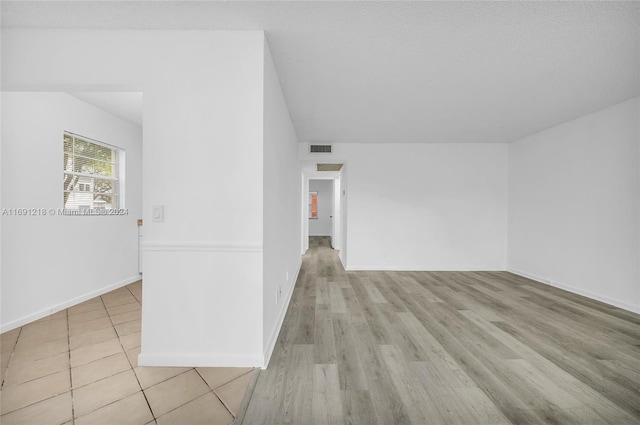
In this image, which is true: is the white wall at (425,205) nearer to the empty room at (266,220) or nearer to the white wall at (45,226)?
the empty room at (266,220)

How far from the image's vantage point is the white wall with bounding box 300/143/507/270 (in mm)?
4766

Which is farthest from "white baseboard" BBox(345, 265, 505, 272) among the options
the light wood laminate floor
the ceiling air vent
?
the ceiling air vent

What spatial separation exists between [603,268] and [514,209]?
1.63m

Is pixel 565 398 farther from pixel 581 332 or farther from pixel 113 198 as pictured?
pixel 113 198

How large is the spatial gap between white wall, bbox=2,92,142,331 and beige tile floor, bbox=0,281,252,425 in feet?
1.44

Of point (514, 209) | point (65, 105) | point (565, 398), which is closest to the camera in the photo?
point (565, 398)

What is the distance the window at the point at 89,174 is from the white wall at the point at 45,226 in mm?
149

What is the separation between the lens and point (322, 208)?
10562mm

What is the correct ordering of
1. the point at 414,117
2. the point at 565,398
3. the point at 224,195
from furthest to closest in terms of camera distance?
1. the point at 414,117
2. the point at 224,195
3. the point at 565,398

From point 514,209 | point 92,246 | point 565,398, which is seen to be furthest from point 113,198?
point 514,209

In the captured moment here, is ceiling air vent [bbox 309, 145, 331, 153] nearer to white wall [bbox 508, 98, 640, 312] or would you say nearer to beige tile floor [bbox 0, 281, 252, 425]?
white wall [bbox 508, 98, 640, 312]

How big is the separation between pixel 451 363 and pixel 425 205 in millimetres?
3413

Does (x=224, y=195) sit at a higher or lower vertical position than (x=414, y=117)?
lower

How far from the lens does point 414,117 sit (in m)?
3.51
